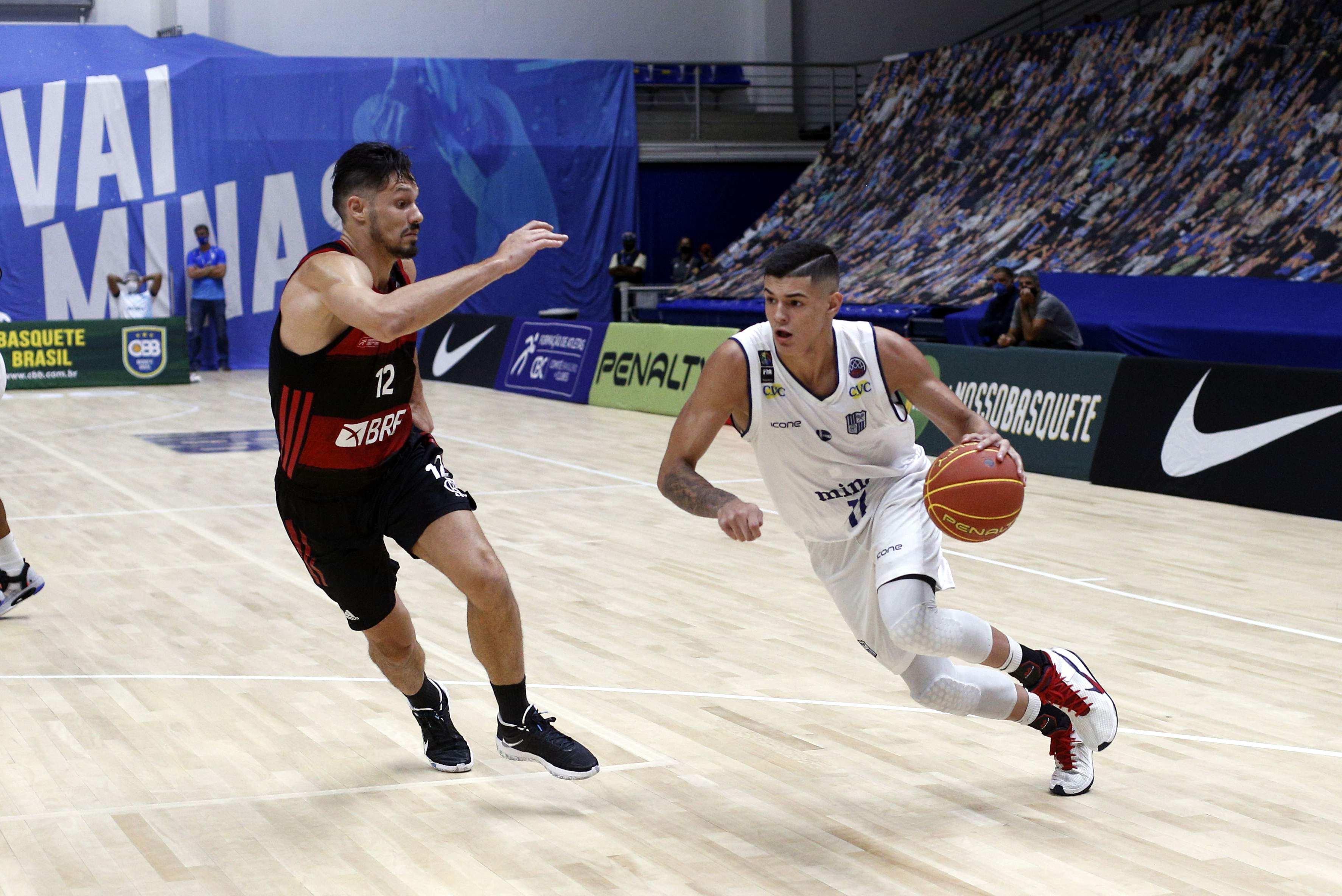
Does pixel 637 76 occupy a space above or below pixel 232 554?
above

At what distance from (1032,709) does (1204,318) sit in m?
12.2

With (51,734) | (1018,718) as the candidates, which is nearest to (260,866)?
(51,734)

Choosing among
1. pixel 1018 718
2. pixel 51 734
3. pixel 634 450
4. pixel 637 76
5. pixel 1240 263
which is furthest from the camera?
pixel 637 76

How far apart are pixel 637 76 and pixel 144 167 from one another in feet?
29.2

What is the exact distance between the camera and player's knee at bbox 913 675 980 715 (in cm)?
445

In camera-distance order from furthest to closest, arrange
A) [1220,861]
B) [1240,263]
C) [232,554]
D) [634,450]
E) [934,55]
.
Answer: [934,55] < [1240,263] < [634,450] < [232,554] < [1220,861]

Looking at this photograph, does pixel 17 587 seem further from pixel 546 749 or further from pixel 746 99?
pixel 746 99

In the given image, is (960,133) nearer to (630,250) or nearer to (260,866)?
(630,250)

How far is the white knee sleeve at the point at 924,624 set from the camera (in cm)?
424

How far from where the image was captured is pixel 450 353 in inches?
816

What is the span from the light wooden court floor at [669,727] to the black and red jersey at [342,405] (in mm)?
1010

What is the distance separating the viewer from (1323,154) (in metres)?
17.1

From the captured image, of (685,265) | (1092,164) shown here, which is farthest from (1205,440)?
(685,265)

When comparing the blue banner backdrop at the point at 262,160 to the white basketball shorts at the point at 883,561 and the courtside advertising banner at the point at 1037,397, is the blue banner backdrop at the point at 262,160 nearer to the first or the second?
the courtside advertising banner at the point at 1037,397
